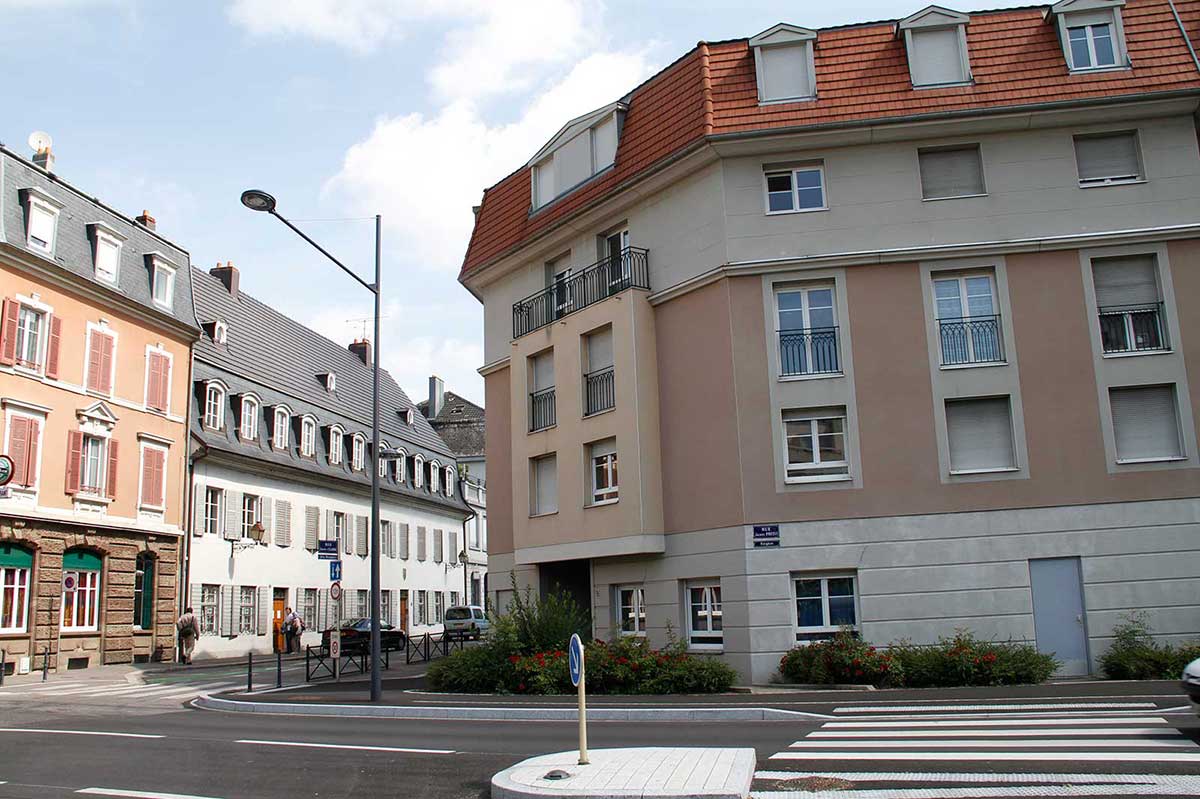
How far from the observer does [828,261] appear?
20.1m

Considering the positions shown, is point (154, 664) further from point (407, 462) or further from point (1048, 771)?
point (1048, 771)

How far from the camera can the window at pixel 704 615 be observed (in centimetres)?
2005

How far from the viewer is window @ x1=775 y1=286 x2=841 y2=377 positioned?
65.9 feet

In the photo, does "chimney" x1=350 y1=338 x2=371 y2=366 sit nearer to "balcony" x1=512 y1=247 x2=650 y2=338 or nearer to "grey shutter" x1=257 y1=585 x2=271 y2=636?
"grey shutter" x1=257 y1=585 x2=271 y2=636

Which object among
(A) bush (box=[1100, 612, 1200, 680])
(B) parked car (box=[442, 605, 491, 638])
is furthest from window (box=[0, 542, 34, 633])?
(A) bush (box=[1100, 612, 1200, 680])

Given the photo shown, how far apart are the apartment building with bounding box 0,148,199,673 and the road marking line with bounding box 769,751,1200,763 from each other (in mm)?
22530

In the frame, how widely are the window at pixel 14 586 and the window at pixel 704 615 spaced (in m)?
18.2

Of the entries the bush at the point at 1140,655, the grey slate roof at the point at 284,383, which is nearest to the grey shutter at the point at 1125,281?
the bush at the point at 1140,655

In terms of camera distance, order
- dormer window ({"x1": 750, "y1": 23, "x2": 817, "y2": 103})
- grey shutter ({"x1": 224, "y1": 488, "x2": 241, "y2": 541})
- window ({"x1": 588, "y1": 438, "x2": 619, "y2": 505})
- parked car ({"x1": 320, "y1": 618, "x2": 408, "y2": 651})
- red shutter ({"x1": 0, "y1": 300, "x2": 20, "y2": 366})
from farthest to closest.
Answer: grey shutter ({"x1": 224, "y1": 488, "x2": 241, "y2": 541}), parked car ({"x1": 320, "y1": 618, "x2": 408, "y2": 651}), red shutter ({"x1": 0, "y1": 300, "x2": 20, "y2": 366}), window ({"x1": 588, "y1": 438, "x2": 619, "y2": 505}), dormer window ({"x1": 750, "y1": 23, "x2": 817, "y2": 103})

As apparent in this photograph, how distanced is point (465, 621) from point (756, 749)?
3426 cm

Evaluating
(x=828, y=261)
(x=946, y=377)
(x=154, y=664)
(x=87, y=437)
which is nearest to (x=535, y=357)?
(x=828, y=261)

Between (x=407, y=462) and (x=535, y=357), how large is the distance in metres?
29.8

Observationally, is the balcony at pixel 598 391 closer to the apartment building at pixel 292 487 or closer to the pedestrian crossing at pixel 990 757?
the pedestrian crossing at pixel 990 757

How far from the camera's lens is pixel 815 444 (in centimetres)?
1989
